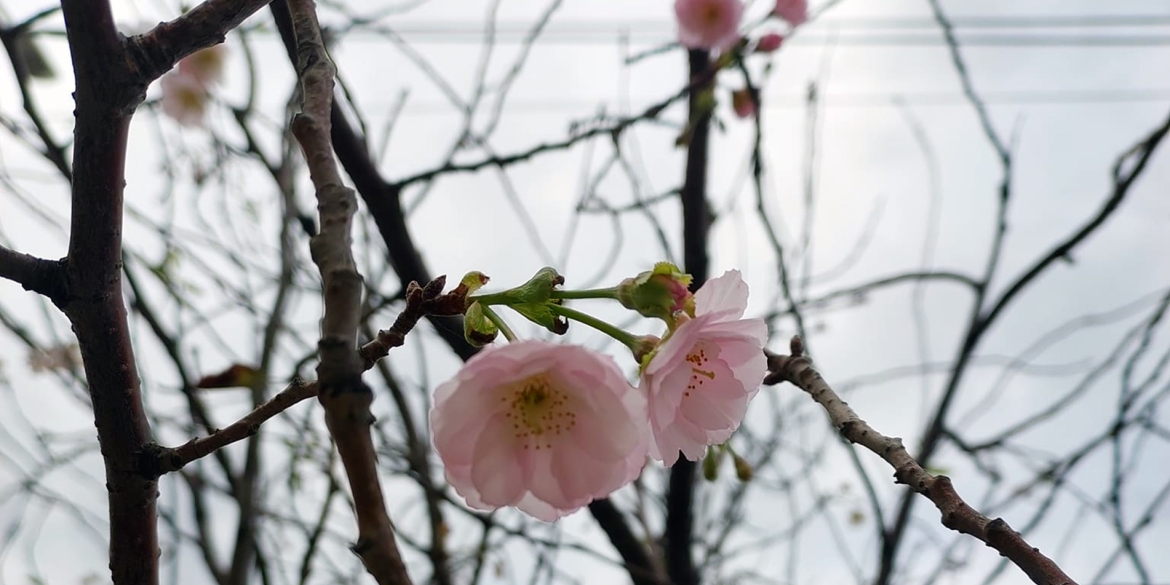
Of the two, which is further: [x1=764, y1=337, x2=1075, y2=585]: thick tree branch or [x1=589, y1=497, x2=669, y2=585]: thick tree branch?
[x1=589, y1=497, x2=669, y2=585]: thick tree branch

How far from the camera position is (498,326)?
0.60 m

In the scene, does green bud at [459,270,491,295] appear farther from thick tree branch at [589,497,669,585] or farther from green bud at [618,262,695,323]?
thick tree branch at [589,497,669,585]

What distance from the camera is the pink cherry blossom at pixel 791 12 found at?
6.72 feet

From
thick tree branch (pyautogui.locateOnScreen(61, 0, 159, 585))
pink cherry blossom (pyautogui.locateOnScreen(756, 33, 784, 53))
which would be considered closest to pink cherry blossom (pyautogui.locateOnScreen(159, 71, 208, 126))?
pink cherry blossom (pyautogui.locateOnScreen(756, 33, 784, 53))

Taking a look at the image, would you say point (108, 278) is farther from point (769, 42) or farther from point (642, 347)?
point (769, 42)

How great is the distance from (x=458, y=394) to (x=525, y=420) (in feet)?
0.39

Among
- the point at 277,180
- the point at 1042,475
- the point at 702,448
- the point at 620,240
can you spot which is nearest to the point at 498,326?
the point at 702,448

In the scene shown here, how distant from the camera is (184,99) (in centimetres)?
219

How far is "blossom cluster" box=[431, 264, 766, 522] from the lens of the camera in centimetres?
55

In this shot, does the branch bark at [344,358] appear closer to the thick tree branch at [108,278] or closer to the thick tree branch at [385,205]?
the thick tree branch at [108,278]

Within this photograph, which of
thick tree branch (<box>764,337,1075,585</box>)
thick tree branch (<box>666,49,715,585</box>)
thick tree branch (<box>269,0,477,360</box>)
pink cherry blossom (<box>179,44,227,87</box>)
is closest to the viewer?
thick tree branch (<box>764,337,1075,585</box>)

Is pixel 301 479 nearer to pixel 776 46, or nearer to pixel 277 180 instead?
pixel 277 180

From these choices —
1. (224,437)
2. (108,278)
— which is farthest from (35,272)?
(224,437)

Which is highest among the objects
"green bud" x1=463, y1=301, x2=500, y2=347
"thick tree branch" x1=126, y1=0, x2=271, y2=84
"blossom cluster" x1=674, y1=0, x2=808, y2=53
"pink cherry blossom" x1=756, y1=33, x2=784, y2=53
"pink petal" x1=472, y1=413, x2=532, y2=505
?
"blossom cluster" x1=674, y1=0, x2=808, y2=53
